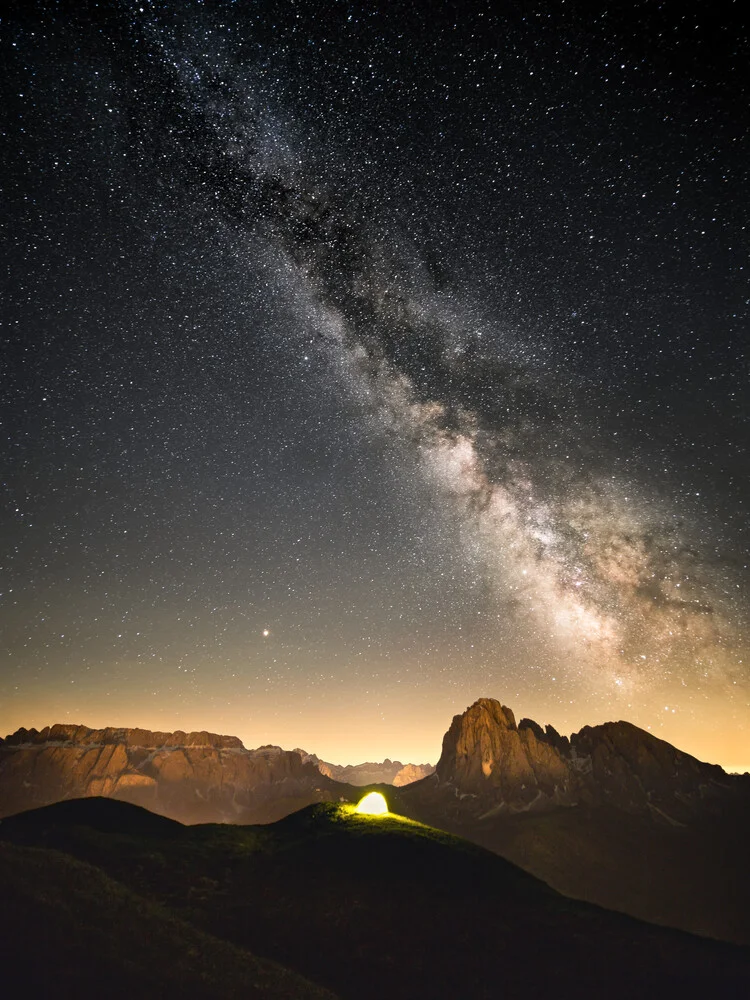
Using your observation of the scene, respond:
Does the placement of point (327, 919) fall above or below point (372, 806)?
below

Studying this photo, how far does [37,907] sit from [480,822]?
196 metres

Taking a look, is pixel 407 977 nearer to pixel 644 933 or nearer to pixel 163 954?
pixel 163 954

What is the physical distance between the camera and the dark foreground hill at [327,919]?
26.7 m

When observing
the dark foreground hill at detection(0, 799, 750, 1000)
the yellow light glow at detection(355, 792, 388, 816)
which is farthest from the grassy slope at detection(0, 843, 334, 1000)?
the yellow light glow at detection(355, 792, 388, 816)

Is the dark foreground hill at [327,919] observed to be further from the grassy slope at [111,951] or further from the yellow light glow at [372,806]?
the yellow light glow at [372,806]

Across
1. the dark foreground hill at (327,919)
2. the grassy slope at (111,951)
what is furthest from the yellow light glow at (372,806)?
the grassy slope at (111,951)

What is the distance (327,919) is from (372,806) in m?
22.8

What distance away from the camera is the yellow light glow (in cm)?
5378

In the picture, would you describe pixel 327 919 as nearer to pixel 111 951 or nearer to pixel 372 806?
pixel 111 951

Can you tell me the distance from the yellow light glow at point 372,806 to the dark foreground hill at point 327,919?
820cm

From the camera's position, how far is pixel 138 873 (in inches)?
1416

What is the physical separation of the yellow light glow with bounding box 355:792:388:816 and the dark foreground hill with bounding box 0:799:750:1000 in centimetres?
820

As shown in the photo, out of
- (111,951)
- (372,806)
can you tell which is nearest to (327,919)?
(111,951)

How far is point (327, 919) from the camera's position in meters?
33.4
